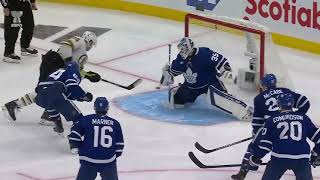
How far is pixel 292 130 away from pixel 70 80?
6.47ft

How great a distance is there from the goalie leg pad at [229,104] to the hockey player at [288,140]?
1.86m

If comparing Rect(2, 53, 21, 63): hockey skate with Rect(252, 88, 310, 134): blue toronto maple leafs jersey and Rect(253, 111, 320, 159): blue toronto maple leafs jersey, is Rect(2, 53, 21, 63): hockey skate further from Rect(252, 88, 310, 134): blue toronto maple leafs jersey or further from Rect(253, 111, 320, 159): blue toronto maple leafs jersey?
Rect(253, 111, 320, 159): blue toronto maple leafs jersey

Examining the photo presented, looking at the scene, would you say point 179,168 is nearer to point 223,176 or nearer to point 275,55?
point 223,176

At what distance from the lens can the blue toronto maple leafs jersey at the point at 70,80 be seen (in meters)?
5.91

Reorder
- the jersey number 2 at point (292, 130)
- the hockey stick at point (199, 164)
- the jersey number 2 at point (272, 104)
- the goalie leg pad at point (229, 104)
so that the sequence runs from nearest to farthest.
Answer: the jersey number 2 at point (292, 130), the jersey number 2 at point (272, 104), the hockey stick at point (199, 164), the goalie leg pad at point (229, 104)

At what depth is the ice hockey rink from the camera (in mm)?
5625

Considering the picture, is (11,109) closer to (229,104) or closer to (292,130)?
(229,104)

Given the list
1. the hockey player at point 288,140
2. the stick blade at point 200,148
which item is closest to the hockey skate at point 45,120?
the stick blade at point 200,148

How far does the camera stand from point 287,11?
836 cm

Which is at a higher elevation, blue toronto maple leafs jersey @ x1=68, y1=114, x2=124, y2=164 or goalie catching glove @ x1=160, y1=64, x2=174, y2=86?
blue toronto maple leafs jersey @ x1=68, y1=114, x2=124, y2=164

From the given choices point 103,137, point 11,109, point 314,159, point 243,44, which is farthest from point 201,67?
point 103,137

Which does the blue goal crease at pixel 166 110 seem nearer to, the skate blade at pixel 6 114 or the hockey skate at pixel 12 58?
the skate blade at pixel 6 114

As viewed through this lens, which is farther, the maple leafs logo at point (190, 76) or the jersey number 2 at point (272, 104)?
the maple leafs logo at point (190, 76)

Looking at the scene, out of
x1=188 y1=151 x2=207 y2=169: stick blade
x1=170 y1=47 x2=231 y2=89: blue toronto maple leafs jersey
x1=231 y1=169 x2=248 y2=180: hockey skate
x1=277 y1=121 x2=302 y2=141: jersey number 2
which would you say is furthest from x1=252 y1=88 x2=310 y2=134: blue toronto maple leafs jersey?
x1=170 y1=47 x2=231 y2=89: blue toronto maple leafs jersey
